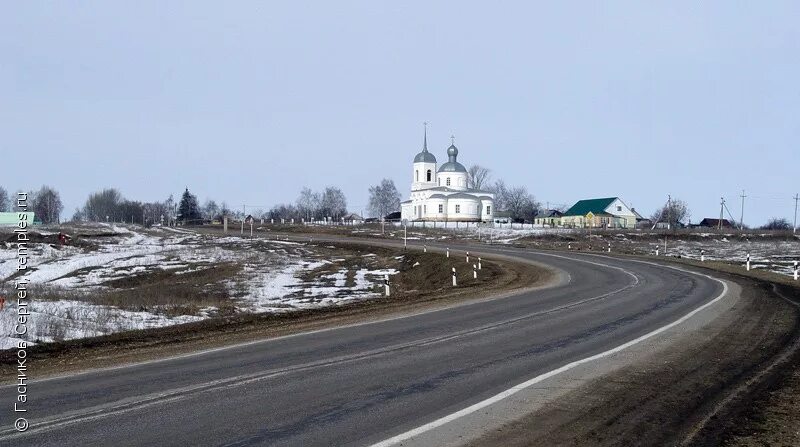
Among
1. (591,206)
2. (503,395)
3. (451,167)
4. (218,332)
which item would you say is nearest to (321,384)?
(503,395)

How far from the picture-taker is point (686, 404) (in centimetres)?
905

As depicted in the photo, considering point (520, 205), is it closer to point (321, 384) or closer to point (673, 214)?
point (673, 214)

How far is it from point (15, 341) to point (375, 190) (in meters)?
170

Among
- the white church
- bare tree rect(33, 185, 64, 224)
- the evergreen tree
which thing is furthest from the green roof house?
bare tree rect(33, 185, 64, 224)

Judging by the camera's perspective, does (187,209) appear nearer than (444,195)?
No

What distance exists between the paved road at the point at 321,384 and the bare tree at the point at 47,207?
12933cm

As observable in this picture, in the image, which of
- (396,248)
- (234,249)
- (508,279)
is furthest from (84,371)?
(234,249)

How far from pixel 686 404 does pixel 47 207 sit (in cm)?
14327

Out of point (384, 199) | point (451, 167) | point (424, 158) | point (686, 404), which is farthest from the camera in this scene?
point (384, 199)

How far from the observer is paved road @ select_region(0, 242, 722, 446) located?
751 centimetres

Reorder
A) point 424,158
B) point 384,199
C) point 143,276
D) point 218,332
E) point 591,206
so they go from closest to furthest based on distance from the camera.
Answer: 1. point 218,332
2. point 143,276
3. point 424,158
4. point 591,206
5. point 384,199

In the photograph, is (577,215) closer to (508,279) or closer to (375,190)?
(375,190)

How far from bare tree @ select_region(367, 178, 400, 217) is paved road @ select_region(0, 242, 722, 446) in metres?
161

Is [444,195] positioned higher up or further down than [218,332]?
higher up
